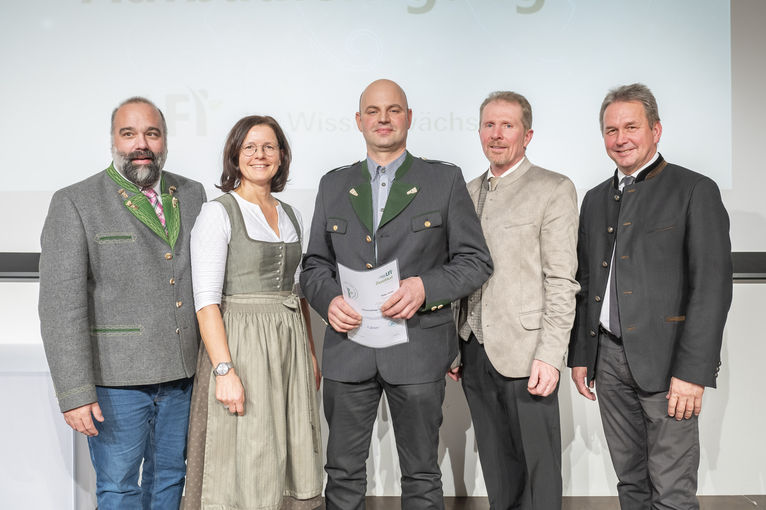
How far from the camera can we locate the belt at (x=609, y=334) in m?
1.95

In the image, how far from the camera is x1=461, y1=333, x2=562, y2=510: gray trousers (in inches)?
76.1

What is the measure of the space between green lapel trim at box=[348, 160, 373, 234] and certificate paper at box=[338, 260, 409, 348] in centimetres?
17

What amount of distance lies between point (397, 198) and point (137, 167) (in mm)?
856

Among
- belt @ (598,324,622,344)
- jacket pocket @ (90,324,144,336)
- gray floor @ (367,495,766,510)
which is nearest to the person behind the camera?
jacket pocket @ (90,324,144,336)

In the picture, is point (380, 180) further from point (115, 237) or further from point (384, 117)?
point (115, 237)

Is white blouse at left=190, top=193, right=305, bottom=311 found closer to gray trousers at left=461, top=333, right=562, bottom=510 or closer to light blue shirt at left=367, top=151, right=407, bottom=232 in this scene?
light blue shirt at left=367, top=151, right=407, bottom=232

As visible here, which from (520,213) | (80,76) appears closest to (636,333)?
(520,213)

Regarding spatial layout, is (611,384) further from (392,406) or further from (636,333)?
(392,406)

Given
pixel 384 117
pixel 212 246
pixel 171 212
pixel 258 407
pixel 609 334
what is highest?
pixel 384 117

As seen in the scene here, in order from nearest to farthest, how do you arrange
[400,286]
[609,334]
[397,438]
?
[400,286] < [397,438] < [609,334]

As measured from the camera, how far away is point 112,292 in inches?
71.9

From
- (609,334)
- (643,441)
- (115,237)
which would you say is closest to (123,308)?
(115,237)

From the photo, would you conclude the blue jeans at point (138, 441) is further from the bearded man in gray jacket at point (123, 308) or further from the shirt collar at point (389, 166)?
the shirt collar at point (389, 166)

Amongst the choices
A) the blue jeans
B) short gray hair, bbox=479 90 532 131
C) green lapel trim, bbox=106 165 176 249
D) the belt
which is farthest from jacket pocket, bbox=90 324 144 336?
the belt
